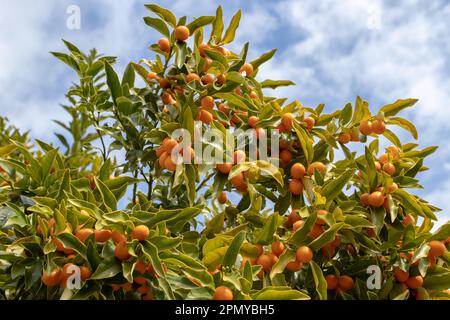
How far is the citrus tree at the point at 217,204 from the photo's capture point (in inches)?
70.5

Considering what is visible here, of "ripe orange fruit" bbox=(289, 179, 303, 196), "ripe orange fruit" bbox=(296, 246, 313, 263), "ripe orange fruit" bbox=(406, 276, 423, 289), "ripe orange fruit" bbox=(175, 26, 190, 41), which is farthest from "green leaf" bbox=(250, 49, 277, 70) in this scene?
"ripe orange fruit" bbox=(406, 276, 423, 289)

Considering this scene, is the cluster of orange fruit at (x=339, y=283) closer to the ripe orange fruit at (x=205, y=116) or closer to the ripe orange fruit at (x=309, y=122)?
the ripe orange fruit at (x=309, y=122)

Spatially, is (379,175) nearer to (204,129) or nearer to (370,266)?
(370,266)

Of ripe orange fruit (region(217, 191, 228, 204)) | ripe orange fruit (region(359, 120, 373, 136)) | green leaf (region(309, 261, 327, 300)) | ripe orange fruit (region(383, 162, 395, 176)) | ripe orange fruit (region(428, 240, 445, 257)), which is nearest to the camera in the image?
green leaf (region(309, 261, 327, 300))

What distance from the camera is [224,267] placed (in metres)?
1.83

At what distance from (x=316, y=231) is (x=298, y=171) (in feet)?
0.98

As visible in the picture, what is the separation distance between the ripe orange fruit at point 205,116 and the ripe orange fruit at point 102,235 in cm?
69

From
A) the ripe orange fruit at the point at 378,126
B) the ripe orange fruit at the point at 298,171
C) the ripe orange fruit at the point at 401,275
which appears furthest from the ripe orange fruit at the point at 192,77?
the ripe orange fruit at the point at 401,275

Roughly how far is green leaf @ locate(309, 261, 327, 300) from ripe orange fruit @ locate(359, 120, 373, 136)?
29.2 inches

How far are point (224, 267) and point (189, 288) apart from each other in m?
0.14

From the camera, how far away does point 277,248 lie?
6.63 feet

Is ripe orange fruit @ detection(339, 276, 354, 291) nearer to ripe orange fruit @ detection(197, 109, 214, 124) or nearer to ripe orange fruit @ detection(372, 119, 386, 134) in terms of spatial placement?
ripe orange fruit @ detection(372, 119, 386, 134)

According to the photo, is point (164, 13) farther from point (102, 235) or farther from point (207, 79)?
point (102, 235)

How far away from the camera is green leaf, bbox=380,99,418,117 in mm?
2465
